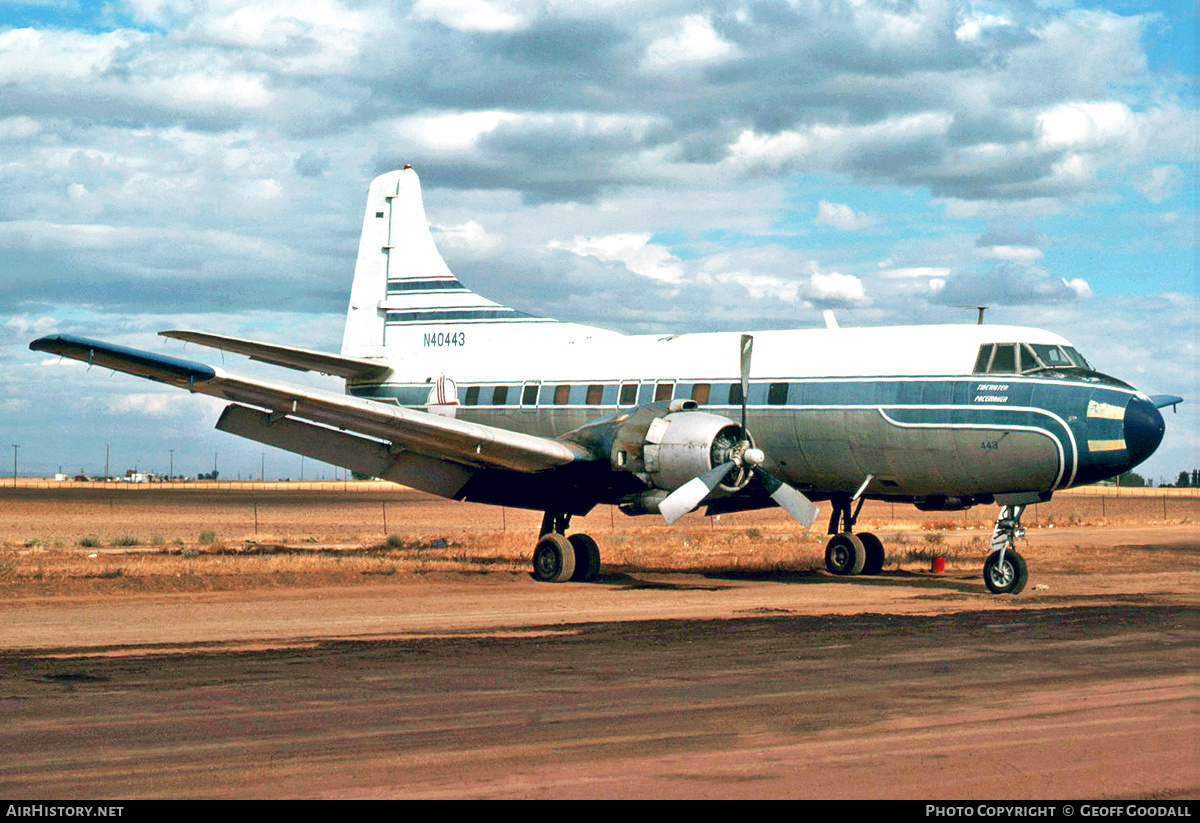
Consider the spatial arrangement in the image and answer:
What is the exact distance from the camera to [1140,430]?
64.1 ft

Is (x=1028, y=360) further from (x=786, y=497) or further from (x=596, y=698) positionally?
(x=596, y=698)

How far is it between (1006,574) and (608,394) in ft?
26.4

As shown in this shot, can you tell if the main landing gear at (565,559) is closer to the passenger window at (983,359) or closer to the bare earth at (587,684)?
the bare earth at (587,684)

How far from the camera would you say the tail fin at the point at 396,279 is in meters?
28.4

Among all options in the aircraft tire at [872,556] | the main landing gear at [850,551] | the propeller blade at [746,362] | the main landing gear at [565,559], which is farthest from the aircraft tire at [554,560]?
the aircraft tire at [872,556]

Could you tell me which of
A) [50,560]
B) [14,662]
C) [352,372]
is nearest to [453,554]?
[352,372]

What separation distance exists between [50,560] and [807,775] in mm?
23371

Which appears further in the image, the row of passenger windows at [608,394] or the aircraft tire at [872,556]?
the aircraft tire at [872,556]

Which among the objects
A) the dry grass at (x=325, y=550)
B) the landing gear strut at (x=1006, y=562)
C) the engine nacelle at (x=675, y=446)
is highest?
the engine nacelle at (x=675, y=446)

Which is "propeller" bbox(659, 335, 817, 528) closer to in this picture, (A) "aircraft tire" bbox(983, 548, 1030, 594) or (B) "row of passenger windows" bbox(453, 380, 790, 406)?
(B) "row of passenger windows" bbox(453, 380, 790, 406)

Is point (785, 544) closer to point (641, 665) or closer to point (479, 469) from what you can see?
point (479, 469)

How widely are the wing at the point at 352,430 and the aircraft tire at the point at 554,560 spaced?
53.1 inches

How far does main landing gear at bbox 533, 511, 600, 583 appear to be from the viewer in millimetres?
22672

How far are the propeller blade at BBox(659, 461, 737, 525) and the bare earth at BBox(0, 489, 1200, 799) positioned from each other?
4.61 ft
